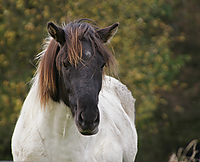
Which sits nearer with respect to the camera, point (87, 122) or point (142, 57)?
point (87, 122)

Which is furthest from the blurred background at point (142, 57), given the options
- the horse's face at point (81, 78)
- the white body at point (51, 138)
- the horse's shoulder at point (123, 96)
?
the horse's face at point (81, 78)

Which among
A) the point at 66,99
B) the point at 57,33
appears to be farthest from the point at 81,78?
the point at 57,33

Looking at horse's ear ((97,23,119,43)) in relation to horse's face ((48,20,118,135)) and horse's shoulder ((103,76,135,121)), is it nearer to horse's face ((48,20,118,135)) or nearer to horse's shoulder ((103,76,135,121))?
horse's face ((48,20,118,135))

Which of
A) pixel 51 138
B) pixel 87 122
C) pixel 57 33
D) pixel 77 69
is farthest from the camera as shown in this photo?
pixel 51 138

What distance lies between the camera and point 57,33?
2.66 metres

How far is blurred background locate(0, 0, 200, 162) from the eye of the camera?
9094mm

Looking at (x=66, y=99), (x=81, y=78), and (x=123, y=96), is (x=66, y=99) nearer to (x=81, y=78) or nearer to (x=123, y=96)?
(x=81, y=78)

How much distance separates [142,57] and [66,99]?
7.89 m

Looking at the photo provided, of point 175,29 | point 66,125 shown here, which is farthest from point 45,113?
point 175,29

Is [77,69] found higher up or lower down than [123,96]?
higher up

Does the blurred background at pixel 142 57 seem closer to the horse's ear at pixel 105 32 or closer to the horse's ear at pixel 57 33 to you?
the horse's ear at pixel 105 32

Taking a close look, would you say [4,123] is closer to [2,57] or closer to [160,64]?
[2,57]

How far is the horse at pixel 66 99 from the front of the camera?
2.48 m

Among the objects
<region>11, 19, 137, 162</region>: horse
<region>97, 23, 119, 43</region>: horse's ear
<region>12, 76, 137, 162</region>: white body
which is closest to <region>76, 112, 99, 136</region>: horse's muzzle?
<region>11, 19, 137, 162</region>: horse
